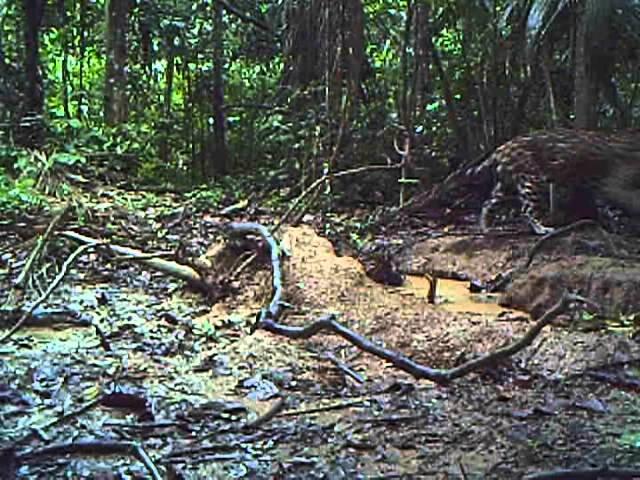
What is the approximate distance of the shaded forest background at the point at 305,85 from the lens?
7.67 meters

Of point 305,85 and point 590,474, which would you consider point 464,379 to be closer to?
point 590,474

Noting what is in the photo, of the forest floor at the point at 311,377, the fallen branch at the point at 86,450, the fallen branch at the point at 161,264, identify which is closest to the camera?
the fallen branch at the point at 86,450

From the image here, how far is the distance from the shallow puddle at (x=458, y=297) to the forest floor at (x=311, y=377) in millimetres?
20

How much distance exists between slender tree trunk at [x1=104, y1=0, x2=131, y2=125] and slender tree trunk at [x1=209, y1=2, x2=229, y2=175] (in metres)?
1.08

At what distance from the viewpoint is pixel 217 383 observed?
144 inches

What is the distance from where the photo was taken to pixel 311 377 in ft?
12.3

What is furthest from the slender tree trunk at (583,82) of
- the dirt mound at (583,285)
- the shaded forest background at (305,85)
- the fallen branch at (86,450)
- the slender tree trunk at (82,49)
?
the slender tree trunk at (82,49)

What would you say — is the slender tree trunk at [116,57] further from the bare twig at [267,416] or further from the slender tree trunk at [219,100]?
the bare twig at [267,416]

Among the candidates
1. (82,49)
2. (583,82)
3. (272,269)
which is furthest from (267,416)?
(82,49)

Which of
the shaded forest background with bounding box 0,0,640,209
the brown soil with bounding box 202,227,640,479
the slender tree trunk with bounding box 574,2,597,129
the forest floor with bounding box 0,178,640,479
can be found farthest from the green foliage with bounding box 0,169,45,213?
the slender tree trunk with bounding box 574,2,597,129

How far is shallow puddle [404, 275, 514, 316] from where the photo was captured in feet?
16.1

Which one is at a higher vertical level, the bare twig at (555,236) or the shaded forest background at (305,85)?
the shaded forest background at (305,85)

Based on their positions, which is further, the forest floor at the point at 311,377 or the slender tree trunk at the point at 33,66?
the slender tree trunk at the point at 33,66

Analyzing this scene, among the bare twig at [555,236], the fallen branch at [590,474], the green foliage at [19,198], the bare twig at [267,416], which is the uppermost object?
the green foliage at [19,198]
